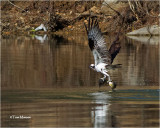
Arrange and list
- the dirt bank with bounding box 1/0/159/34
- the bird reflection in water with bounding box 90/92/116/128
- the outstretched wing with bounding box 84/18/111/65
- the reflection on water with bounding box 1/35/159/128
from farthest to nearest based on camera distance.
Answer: the dirt bank with bounding box 1/0/159/34 < the outstretched wing with bounding box 84/18/111/65 < the reflection on water with bounding box 1/35/159/128 < the bird reflection in water with bounding box 90/92/116/128

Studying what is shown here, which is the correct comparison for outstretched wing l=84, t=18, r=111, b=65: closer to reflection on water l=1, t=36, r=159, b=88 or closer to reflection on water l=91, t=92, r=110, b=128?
reflection on water l=91, t=92, r=110, b=128

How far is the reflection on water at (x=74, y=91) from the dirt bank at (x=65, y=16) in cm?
1071

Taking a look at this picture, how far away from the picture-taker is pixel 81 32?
102 ft

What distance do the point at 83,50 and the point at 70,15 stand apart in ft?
41.1

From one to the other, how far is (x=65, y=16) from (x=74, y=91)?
21664 millimetres

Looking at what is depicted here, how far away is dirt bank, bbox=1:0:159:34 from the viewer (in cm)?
3048

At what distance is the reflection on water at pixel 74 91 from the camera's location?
8266 millimetres

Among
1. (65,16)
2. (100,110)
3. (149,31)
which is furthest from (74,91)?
(65,16)

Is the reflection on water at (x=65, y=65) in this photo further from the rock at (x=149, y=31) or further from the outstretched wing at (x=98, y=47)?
the rock at (x=149, y=31)

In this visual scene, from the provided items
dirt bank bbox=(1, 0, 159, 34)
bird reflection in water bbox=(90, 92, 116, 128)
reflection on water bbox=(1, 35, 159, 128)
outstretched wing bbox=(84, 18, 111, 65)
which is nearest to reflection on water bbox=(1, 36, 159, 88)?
reflection on water bbox=(1, 35, 159, 128)

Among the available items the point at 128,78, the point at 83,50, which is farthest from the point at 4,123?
the point at 83,50

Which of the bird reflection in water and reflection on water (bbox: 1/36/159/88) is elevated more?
reflection on water (bbox: 1/36/159/88)

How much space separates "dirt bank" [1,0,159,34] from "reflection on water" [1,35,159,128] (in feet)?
35.2

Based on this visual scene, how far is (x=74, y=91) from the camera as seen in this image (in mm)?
11258
